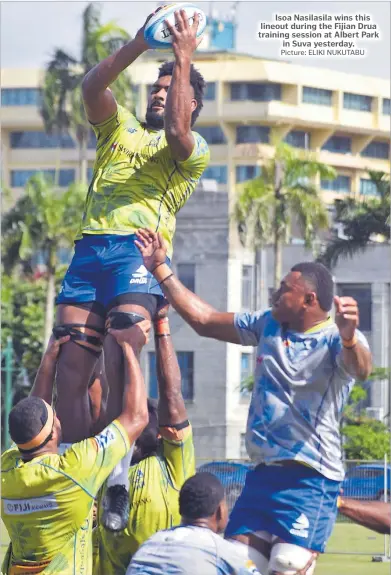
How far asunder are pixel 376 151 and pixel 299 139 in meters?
6.95

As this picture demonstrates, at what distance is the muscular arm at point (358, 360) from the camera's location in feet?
22.7

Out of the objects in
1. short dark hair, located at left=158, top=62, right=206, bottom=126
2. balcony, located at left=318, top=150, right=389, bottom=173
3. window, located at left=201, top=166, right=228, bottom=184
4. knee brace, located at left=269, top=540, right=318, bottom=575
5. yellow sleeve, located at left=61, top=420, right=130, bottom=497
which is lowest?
knee brace, located at left=269, top=540, right=318, bottom=575

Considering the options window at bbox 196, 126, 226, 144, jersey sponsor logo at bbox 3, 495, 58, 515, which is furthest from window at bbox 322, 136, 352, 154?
jersey sponsor logo at bbox 3, 495, 58, 515

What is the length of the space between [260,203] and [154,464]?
134 ft

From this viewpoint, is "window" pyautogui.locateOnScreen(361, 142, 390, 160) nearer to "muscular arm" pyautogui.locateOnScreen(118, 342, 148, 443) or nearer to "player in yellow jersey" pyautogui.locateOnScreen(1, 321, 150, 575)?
"muscular arm" pyautogui.locateOnScreen(118, 342, 148, 443)

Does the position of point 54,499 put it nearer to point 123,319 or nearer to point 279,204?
point 123,319

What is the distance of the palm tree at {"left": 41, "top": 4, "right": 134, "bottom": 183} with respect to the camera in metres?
50.8

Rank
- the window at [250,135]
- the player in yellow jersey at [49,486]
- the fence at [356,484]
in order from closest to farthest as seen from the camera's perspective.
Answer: the player in yellow jersey at [49,486] → the fence at [356,484] → the window at [250,135]

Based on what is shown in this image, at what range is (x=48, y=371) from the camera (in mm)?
8344

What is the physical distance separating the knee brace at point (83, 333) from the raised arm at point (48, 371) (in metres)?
0.04

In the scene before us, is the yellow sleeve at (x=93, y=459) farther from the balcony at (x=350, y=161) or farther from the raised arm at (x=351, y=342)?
the balcony at (x=350, y=161)

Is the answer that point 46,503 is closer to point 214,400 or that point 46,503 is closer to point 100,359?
point 100,359

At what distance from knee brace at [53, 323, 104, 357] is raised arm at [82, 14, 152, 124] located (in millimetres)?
1288

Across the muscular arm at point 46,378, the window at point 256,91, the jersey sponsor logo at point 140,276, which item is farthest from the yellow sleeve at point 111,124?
the window at point 256,91
